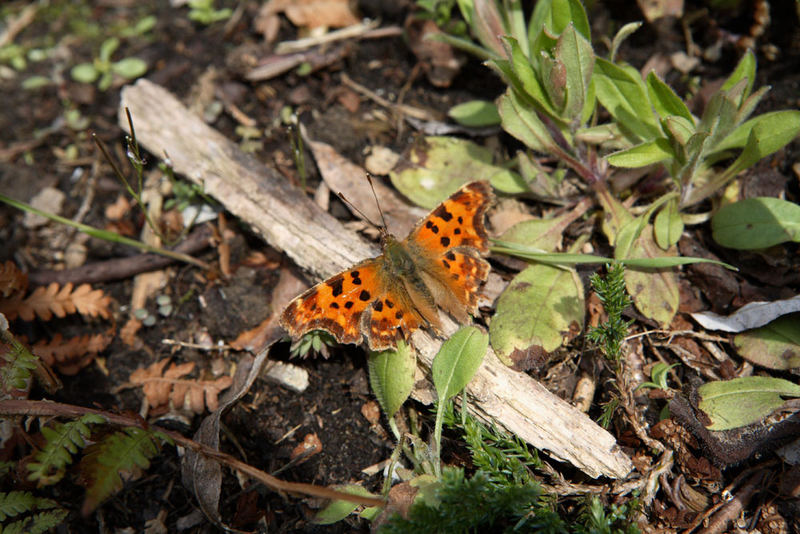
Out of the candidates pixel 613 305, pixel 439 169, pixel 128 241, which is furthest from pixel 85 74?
pixel 613 305

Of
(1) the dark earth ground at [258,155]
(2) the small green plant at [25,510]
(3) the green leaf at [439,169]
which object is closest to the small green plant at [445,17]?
(1) the dark earth ground at [258,155]

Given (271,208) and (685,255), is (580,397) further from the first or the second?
(271,208)

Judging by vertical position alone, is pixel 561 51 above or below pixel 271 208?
above

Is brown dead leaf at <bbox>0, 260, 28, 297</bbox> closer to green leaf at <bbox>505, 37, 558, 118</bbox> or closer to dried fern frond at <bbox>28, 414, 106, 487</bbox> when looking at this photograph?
dried fern frond at <bbox>28, 414, 106, 487</bbox>

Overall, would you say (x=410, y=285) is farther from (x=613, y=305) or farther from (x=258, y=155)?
(x=258, y=155)

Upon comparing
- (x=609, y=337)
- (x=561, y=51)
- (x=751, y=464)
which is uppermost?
(x=561, y=51)

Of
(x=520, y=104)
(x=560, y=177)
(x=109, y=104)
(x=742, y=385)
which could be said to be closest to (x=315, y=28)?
(x=109, y=104)
